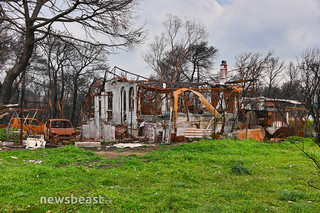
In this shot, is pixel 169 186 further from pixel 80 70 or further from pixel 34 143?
pixel 80 70

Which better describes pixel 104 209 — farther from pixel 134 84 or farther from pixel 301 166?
pixel 134 84

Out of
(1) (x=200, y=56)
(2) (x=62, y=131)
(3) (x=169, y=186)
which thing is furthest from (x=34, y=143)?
(1) (x=200, y=56)

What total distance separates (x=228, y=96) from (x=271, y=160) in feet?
39.0

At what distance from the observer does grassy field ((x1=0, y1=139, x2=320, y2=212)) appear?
4.72 meters

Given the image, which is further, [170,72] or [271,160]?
[170,72]

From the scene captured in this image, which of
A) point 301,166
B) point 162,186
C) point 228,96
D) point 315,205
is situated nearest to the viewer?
point 315,205

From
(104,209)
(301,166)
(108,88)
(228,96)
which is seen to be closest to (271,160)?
(301,166)

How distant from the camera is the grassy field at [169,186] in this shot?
472 cm

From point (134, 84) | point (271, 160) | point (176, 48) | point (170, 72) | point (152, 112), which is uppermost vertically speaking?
point (176, 48)

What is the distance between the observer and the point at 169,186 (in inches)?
241

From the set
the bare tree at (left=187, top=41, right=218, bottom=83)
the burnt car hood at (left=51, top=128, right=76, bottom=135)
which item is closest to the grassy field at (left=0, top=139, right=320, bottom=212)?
the burnt car hood at (left=51, top=128, right=76, bottom=135)

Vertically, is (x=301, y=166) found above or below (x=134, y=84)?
below

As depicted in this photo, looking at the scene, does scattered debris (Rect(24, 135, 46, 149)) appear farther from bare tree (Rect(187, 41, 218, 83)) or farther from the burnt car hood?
bare tree (Rect(187, 41, 218, 83))

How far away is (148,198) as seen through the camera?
5145mm
